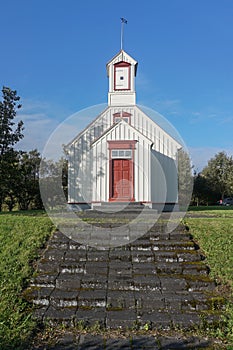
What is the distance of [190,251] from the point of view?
8.03 meters

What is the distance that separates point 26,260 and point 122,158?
9.66m

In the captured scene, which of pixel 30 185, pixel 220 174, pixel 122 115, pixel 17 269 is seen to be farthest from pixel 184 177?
pixel 220 174

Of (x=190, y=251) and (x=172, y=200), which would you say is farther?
(x=172, y=200)

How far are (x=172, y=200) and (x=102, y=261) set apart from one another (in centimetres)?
1096

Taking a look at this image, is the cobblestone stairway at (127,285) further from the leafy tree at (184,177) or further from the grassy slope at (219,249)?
the leafy tree at (184,177)

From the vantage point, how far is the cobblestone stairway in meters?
5.74

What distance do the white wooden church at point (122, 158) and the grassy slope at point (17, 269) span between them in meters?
6.38

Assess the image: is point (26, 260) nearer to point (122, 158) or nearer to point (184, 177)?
point (122, 158)

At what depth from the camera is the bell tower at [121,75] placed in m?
19.9

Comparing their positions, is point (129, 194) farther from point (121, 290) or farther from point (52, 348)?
point (52, 348)

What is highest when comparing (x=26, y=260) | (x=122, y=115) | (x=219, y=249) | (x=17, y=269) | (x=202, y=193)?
(x=122, y=115)

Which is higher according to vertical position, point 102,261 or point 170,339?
point 102,261

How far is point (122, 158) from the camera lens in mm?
16516

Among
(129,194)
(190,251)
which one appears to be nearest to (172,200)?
(129,194)
